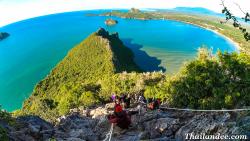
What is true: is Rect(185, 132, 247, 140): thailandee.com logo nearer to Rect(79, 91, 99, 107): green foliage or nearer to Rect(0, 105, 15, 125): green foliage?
Rect(0, 105, 15, 125): green foliage

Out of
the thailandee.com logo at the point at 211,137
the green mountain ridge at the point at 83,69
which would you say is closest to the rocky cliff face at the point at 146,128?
the thailandee.com logo at the point at 211,137

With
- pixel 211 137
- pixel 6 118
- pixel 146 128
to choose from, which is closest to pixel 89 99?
pixel 146 128

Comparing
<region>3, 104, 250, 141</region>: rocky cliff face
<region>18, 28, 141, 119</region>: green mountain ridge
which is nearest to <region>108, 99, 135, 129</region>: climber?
<region>3, 104, 250, 141</region>: rocky cliff face

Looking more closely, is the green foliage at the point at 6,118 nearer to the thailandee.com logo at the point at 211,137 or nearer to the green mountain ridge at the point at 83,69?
the thailandee.com logo at the point at 211,137

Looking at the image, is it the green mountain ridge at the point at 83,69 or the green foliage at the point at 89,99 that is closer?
the green foliage at the point at 89,99

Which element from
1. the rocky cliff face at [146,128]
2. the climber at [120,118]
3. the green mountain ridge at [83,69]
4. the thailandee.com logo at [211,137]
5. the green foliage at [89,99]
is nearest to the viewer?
the thailandee.com logo at [211,137]

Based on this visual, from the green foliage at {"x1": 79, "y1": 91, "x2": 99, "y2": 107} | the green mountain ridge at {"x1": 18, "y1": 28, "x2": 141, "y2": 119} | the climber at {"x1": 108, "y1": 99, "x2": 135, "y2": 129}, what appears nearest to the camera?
the climber at {"x1": 108, "y1": 99, "x2": 135, "y2": 129}

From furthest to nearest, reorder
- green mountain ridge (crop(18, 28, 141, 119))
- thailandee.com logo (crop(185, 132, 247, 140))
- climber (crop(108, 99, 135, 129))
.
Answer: green mountain ridge (crop(18, 28, 141, 119)), climber (crop(108, 99, 135, 129)), thailandee.com logo (crop(185, 132, 247, 140))

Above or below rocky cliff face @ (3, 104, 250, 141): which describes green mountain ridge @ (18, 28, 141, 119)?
below
